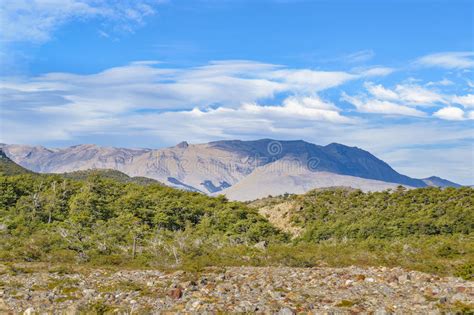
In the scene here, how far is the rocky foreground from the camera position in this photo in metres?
20.7

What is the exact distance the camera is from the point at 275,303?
21297 mm

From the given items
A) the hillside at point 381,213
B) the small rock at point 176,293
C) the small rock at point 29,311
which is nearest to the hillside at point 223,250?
the small rock at point 176,293

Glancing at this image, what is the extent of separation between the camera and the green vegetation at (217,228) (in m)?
38.7

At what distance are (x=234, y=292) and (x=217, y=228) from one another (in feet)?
136

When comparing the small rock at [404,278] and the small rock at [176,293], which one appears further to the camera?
the small rock at [404,278]

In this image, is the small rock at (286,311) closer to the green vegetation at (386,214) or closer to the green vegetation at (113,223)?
the green vegetation at (113,223)

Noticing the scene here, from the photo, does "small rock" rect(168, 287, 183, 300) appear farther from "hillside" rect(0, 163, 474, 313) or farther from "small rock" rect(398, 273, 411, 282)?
"small rock" rect(398, 273, 411, 282)

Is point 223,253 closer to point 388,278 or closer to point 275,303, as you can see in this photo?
point 388,278

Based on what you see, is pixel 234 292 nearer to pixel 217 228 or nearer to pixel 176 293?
pixel 176 293

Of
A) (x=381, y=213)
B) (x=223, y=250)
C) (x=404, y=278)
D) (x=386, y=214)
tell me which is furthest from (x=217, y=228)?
(x=404, y=278)

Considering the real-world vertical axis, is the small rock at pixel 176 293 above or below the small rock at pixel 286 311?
below

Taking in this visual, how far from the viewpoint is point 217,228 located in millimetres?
65000

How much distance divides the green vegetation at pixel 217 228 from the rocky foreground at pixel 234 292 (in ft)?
16.8

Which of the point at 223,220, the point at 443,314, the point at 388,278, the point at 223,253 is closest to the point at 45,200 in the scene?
the point at 223,220
